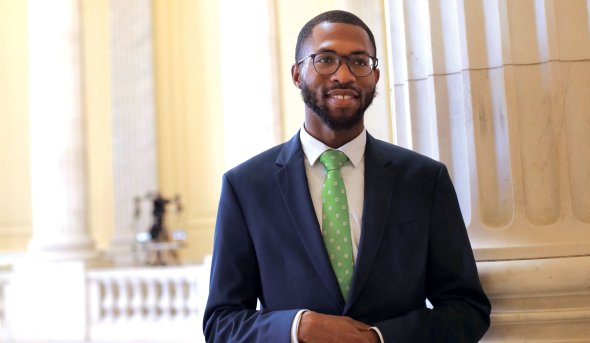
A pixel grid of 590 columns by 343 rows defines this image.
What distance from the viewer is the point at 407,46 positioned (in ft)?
10.5

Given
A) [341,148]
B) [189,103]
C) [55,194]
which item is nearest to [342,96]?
[341,148]

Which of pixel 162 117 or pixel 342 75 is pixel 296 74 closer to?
pixel 342 75

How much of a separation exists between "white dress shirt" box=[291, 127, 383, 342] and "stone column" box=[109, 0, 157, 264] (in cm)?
1390

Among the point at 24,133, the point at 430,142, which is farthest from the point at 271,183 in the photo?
the point at 24,133

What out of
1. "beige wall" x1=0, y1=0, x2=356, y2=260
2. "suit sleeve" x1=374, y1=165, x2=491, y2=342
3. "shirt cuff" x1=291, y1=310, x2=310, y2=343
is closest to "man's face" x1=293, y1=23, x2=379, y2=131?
"suit sleeve" x1=374, y1=165, x2=491, y2=342

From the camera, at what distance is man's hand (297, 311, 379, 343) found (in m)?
2.25

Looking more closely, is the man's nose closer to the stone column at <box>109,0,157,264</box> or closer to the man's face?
the man's face

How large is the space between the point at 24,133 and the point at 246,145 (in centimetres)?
676

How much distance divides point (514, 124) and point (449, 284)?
0.79m

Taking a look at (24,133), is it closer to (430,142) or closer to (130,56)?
(130,56)

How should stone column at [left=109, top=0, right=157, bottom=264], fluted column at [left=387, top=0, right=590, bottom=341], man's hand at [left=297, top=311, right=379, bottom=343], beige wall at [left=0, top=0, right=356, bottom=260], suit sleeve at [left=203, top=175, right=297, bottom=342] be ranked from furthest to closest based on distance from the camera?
stone column at [left=109, top=0, right=157, bottom=264] → beige wall at [left=0, top=0, right=356, bottom=260] → fluted column at [left=387, top=0, right=590, bottom=341] → suit sleeve at [left=203, top=175, right=297, bottom=342] → man's hand at [left=297, top=311, right=379, bottom=343]

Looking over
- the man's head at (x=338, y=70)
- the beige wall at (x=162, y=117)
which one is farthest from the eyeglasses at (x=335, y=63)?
the beige wall at (x=162, y=117)

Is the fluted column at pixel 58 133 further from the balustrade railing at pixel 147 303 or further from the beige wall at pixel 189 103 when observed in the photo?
the beige wall at pixel 189 103

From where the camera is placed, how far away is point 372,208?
2469mm
